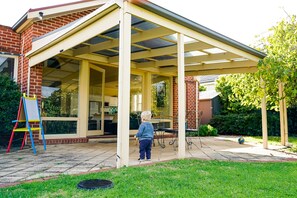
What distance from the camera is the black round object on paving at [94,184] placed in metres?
2.78

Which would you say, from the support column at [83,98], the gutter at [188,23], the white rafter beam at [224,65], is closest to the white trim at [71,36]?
the gutter at [188,23]

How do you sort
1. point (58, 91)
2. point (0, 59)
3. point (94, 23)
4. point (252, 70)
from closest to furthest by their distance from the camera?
point (94, 23), point (0, 59), point (58, 91), point (252, 70)

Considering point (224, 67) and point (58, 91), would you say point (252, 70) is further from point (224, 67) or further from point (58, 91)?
point (58, 91)

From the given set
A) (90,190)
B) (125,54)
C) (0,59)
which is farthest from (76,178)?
(0,59)

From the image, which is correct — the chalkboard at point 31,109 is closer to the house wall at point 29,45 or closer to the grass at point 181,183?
the house wall at point 29,45

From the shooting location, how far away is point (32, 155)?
4.98m

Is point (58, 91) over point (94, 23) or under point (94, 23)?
under

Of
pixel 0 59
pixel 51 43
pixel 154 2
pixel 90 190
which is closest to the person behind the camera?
pixel 90 190

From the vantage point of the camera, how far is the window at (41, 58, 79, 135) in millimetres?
6852

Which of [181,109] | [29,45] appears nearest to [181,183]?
[181,109]

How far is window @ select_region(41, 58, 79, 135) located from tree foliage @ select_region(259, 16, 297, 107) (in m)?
5.33

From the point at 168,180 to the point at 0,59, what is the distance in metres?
5.90

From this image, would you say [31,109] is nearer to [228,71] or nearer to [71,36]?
[71,36]

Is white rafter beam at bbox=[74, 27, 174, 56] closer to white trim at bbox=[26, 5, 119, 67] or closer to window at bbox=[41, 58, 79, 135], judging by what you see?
window at bbox=[41, 58, 79, 135]
